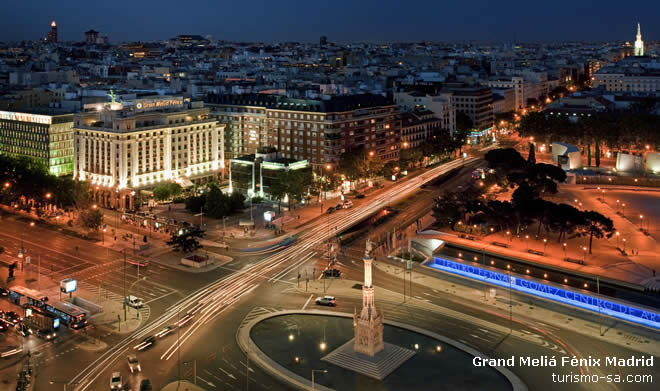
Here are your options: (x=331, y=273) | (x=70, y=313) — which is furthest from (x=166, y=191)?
(x=70, y=313)

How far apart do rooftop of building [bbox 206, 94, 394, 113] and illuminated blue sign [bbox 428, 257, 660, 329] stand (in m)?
51.7

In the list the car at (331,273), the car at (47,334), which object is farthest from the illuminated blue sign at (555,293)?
the car at (47,334)

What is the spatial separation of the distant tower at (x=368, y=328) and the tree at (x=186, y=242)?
35100 mm

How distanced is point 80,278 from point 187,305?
53.3 ft

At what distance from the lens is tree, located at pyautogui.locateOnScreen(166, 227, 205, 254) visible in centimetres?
8212

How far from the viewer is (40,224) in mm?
96312

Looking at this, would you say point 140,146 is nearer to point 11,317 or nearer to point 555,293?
point 11,317

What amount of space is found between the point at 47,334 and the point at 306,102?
72.5m

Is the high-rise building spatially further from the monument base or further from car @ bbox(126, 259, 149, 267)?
the monument base

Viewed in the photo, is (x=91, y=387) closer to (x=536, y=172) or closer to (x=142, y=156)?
(x=142, y=156)

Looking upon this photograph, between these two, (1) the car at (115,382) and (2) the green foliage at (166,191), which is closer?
(1) the car at (115,382)

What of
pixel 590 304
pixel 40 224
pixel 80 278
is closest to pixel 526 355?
pixel 590 304

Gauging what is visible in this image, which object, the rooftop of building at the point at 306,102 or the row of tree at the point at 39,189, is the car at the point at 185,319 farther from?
the rooftop of building at the point at 306,102

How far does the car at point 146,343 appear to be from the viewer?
2194 inches
